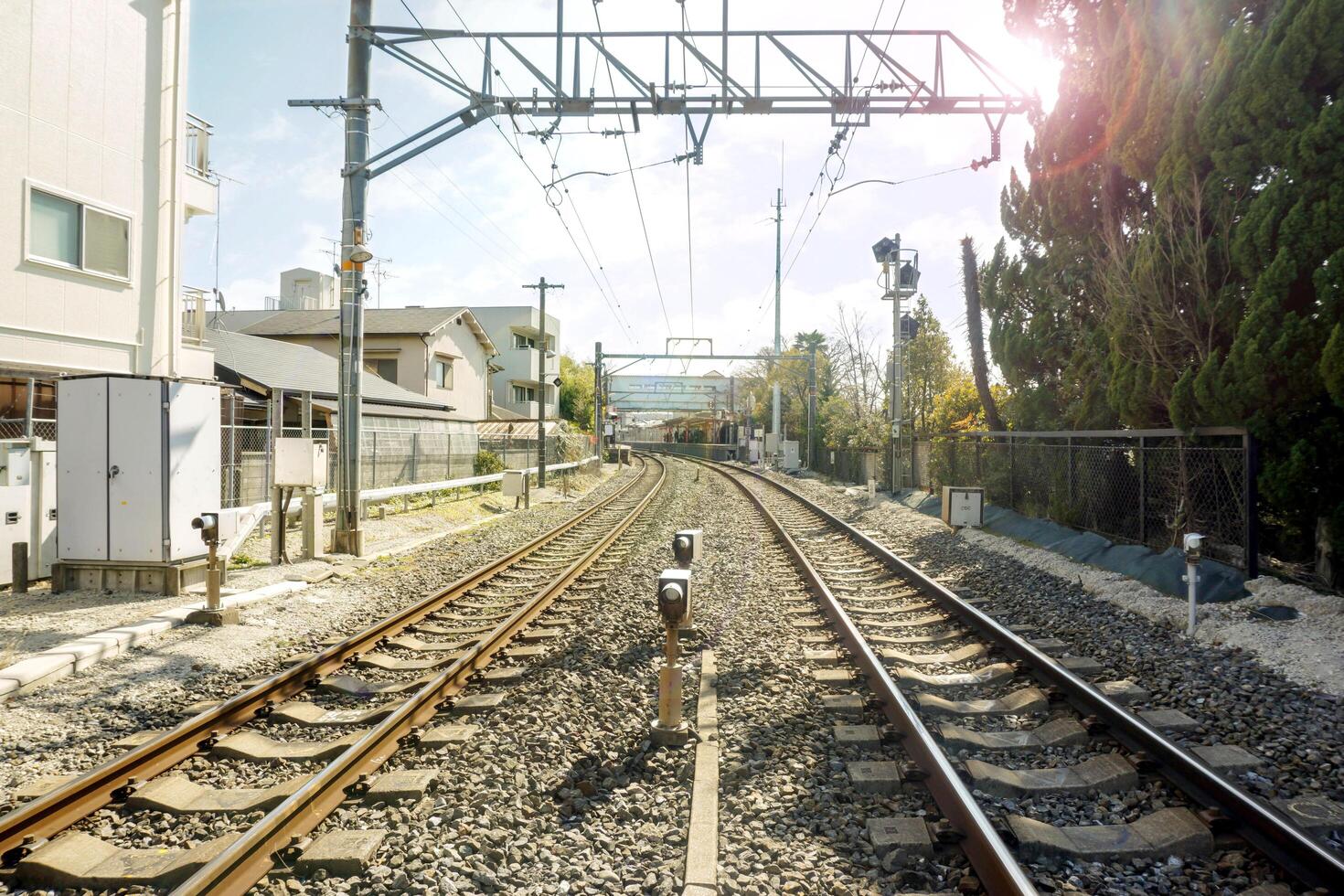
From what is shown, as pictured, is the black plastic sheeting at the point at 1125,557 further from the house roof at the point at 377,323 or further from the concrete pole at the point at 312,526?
the house roof at the point at 377,323

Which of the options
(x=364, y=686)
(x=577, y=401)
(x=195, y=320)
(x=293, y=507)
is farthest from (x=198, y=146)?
(x=577, y=401)

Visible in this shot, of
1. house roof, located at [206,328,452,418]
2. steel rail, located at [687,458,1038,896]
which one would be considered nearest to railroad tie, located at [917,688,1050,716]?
steel rail, located at [687,458,1038,896]

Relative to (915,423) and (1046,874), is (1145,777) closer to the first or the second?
(1046,874)

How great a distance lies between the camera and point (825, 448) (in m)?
40.7

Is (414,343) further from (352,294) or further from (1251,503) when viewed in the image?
(1251,503)

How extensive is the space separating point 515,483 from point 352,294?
10.9m

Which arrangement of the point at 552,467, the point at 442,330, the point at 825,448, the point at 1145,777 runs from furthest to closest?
the point at 825,448 < the point at 442,330 < the point at 552,467 < the point at 1145,777

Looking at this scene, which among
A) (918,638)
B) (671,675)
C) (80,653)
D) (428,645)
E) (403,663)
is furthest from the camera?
(918,638)

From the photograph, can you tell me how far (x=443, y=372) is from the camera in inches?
1382

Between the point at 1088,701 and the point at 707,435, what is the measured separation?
75.5m

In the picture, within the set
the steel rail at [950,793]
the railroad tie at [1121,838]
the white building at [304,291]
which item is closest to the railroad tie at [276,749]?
the steel rail at [950,793]

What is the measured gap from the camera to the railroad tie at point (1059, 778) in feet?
13.8

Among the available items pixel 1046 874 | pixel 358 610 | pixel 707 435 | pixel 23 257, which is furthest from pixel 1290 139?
pixel 707 435

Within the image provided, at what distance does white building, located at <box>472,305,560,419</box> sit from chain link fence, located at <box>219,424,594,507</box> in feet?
65.6
